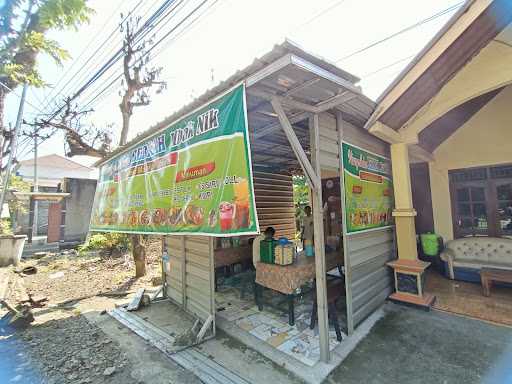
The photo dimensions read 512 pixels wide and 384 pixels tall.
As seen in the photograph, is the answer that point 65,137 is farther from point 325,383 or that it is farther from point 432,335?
point 432,335

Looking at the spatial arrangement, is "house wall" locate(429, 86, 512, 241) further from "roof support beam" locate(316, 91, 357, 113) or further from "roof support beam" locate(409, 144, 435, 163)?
"roof support beam" locate(316, 91, 357, 113)

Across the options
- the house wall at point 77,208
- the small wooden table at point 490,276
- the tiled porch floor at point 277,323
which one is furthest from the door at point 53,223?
the small wooden table at point 490,276

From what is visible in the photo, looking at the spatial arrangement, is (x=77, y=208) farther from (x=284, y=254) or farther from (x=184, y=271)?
(x=284, y=254)

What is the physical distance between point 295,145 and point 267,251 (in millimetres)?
2062

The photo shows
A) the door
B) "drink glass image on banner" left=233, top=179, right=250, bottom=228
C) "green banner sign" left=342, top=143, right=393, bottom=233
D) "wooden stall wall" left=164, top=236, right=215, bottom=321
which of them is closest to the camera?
"drink glass image on banner" left=233, top=179, right=250, bottom=228

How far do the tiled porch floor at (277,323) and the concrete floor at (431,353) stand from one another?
0.44 meters

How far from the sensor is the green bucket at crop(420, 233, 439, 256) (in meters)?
6.27

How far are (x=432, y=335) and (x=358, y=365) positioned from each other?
4.43 feet

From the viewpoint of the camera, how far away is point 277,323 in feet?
13.2

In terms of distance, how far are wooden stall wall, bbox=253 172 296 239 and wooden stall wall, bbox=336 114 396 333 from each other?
11.8 feet

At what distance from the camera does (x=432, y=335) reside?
344 centimetres

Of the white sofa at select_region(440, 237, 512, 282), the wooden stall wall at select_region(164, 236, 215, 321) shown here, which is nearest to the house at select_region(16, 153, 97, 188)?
the wooden stall wall at select_region(164, 236, 215, 321)

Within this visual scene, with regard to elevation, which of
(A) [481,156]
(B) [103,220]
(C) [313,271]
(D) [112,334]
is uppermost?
(A) [481,156]

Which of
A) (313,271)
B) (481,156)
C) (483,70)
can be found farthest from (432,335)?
(481,156)
